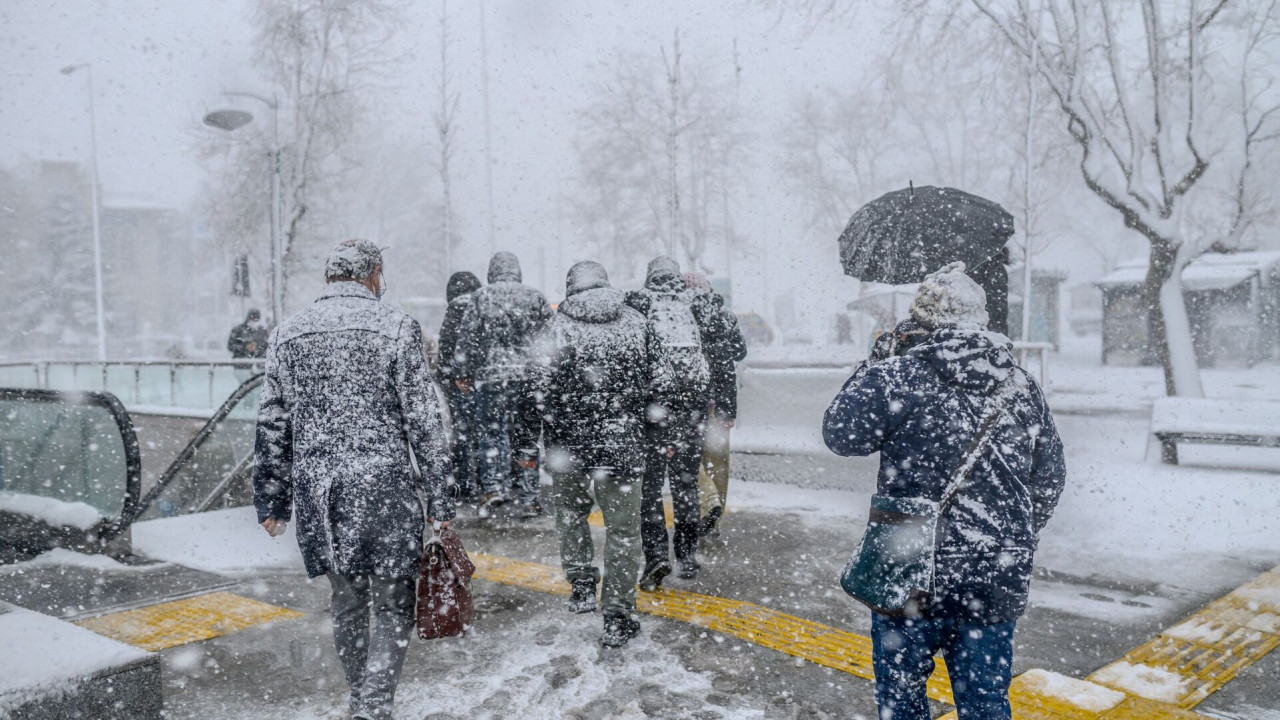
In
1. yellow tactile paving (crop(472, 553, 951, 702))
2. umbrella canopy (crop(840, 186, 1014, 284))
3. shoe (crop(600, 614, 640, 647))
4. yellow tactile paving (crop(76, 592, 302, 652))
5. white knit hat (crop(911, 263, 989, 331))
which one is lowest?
yellow tactile paving (crop(76, 592, 302, 652))

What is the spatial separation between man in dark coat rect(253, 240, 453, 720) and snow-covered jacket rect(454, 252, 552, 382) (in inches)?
133

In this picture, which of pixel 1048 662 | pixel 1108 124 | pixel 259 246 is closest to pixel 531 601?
pixel 1048 662

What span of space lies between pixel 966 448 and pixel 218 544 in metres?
5.31

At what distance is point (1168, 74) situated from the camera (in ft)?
38.2

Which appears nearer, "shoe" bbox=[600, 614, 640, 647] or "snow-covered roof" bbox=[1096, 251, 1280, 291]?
"shoe" bbox=[600, 614, 640, 647]

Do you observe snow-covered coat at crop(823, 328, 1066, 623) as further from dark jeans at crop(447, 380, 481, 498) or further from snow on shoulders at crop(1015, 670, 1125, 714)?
dark jeans at crop(447, 380, 481, 498)

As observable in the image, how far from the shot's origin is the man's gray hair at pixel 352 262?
306 centimetres

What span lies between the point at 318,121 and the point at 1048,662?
2282 centimetres

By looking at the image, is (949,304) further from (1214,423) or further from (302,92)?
(302,92)

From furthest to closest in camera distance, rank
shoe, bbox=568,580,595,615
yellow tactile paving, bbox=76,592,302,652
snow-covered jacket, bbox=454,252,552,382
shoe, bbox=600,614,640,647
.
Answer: snow-covered jacket, bbox=454,252,552,382
shoe, bbox=568,580,595,615
yellow tactile paving, bbox=76,592,302,652
shoe, bbox=600,614,640,647

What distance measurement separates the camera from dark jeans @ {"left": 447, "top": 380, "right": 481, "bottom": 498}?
7008 millimetres

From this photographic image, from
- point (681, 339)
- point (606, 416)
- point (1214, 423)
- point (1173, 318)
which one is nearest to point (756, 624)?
point (606, 416)

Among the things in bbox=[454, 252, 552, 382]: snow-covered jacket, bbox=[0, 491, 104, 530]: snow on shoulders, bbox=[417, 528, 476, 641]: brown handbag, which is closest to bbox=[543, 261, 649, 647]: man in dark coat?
bbox=[417, 528, 476, 641]: brown handbag

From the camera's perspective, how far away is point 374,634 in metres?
2.93
